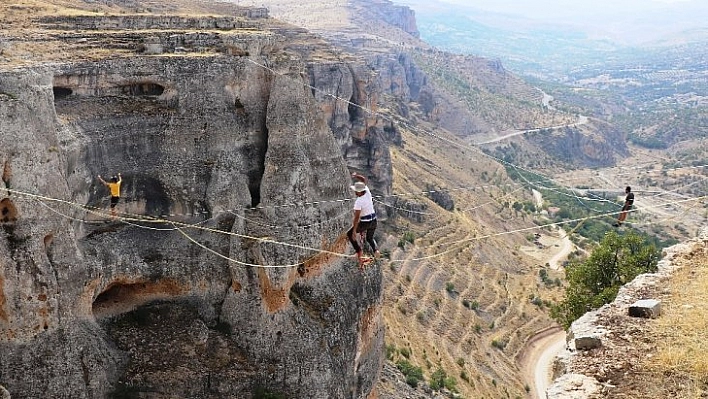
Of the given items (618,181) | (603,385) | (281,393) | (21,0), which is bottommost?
(618,181)

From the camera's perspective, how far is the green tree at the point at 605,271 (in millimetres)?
32094

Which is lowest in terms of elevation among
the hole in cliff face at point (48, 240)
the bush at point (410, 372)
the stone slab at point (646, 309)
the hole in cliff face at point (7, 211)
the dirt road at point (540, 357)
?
the dirt road at point (540, 357)

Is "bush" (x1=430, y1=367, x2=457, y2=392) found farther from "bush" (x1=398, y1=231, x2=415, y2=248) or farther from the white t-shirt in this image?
"bush" (x1=398, y1=231, x2=415, y2=248)

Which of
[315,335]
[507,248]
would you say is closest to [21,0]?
[315,335]

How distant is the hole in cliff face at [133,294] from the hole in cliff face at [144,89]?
250 inches

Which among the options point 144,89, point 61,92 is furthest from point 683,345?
point 61,92

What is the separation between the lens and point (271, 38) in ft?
84.0

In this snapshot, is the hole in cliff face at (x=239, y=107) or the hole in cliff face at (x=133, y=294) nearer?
the hole in cliff face at (x=133, y=294)

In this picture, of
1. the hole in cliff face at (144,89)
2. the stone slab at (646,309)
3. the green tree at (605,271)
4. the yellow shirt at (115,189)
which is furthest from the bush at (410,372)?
the stone slab at (646,309)

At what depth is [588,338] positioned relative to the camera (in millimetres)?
12461

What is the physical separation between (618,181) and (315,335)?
369ft

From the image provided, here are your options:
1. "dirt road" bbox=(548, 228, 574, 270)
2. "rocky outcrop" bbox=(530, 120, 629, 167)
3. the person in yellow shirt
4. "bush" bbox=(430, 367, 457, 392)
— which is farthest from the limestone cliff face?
"rocky outcrop" bbox=(530, 120, 629, 167)

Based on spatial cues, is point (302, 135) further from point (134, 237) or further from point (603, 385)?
point (603, 385)

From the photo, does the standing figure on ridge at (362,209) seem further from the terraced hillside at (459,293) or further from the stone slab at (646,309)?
the terraced hillside at (459,293)
